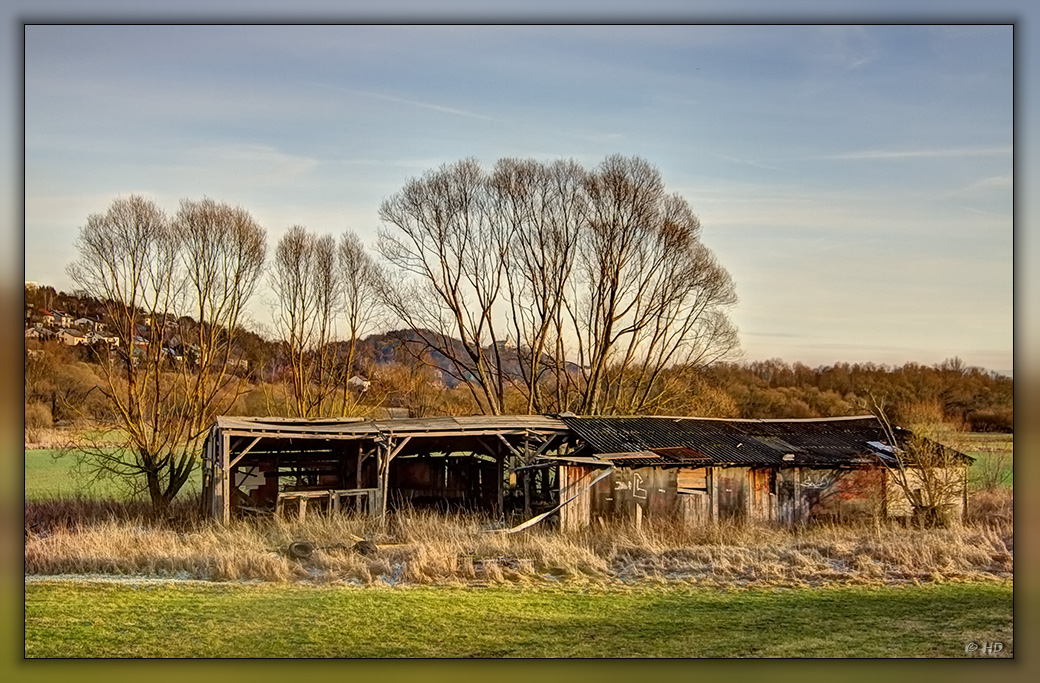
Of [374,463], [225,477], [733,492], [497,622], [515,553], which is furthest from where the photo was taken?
[374,463]

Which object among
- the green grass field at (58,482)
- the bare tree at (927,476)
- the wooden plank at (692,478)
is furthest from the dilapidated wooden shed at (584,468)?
the green grass field at (58,482)

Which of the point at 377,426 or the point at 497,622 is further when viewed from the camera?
the point at 377,426

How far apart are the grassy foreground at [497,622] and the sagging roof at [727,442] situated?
14.5 ft

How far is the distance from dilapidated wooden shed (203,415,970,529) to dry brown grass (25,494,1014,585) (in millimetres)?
756

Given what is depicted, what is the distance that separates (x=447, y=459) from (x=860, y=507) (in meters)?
9.40

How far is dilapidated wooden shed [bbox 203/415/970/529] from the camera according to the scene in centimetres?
1925

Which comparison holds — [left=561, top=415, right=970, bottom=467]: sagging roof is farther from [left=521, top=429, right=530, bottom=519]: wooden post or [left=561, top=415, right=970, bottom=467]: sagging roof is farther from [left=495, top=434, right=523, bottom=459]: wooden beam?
[left=495, top=434, right=523, bottom=459]: wooden beam

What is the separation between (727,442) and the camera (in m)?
21.0

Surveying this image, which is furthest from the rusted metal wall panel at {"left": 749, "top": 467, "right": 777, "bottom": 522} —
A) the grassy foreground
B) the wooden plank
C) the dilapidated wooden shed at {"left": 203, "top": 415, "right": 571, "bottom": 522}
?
the grassy foreground

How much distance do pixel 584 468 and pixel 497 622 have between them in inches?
218

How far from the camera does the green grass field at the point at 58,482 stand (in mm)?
18984

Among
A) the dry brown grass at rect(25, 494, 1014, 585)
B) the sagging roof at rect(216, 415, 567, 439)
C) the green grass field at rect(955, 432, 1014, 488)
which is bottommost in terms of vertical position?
the dry brown grass at rect(25, 494, 1014, 585)

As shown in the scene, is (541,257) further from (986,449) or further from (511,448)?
(986,449)

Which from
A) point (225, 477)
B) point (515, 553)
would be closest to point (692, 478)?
point (515, 553)
